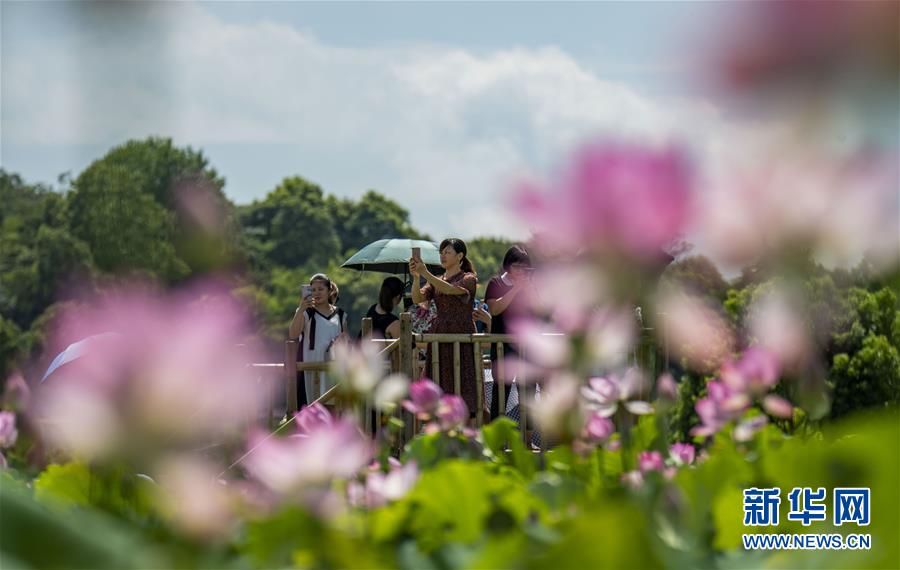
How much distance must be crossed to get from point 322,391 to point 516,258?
1.97 m

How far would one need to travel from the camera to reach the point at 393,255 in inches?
543

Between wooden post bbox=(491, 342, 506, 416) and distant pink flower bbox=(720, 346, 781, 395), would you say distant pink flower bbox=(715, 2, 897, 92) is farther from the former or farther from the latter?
wooden post bbox=(491, 342, 506, 416)

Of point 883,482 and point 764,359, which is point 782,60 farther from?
point 764,359

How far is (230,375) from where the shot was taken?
61cm

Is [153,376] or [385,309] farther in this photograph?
[385,309]

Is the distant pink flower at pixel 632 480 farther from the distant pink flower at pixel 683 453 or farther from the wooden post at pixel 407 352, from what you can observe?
the wooden post at pixel 407 352

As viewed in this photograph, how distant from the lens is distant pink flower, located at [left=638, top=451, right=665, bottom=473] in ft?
5.15

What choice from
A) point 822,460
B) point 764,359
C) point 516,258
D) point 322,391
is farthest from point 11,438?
point 322,391

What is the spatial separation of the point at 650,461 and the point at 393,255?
40.2ft

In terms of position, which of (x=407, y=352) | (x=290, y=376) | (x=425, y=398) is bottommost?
(x=290, y=376)

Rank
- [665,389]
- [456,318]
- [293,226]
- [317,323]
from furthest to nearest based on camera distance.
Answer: [293,226]
[317,323]
[456,318]
[665,389]

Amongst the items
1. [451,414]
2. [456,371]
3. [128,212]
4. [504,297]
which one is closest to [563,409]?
[451,414]

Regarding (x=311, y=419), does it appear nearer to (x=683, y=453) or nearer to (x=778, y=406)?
(x=778, y=406)

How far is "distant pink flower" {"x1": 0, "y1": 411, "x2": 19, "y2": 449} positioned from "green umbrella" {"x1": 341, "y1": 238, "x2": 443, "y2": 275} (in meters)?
11.4
